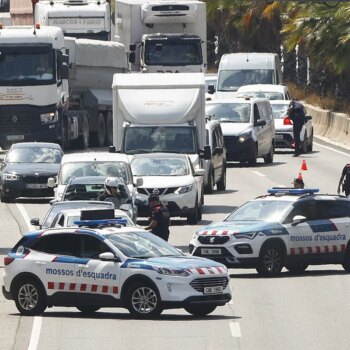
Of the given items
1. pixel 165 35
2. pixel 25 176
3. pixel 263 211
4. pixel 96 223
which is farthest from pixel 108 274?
pixel 165 35

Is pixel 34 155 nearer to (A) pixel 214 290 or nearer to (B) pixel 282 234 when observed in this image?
(B) pixel 282 234

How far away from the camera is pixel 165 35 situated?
184 feet

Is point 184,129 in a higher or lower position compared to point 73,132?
higher

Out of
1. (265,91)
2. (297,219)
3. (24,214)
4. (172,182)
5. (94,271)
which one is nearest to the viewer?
(94,271)

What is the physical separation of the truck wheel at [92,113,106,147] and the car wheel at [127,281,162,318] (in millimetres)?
34648

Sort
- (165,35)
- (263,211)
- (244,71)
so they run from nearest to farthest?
(263,211) < (165,35) < (244,71)

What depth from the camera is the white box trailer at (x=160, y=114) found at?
39.1m

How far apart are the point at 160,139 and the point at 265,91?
19479 mm

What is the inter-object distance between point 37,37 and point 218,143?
8.57 m

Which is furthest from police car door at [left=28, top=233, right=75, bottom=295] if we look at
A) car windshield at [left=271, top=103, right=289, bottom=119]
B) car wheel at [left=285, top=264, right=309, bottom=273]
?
car windshield at [left=271, top=103, right=289, bottom=119]

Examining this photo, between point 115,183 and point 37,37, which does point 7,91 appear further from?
point 115,183

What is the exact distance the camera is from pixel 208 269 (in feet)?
70.1

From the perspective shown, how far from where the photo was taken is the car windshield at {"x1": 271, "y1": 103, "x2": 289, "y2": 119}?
180ft

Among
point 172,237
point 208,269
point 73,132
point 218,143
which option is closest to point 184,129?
point 218,143
